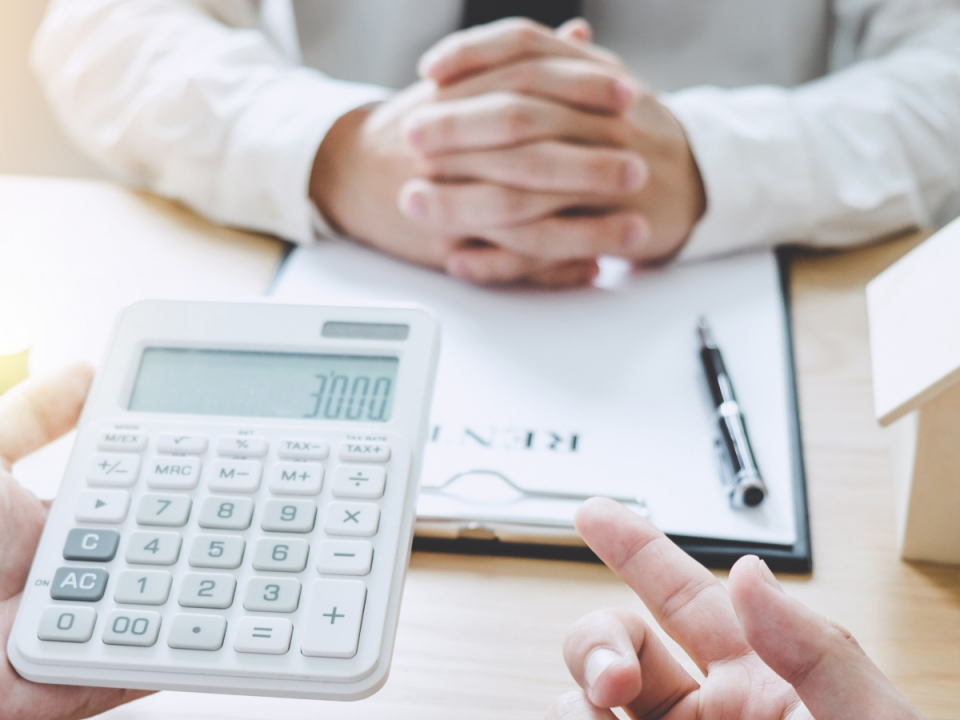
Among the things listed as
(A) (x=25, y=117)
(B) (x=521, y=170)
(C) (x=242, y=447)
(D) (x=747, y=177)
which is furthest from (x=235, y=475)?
(A) (x=25, y=117)

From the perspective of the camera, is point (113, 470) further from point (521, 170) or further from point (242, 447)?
point (521, 170)

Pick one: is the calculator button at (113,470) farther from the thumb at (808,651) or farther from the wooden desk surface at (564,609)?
the thumb at (808,651)

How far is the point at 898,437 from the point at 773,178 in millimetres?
246

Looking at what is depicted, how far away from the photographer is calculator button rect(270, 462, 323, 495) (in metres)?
0.32

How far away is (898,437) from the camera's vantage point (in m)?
0.36

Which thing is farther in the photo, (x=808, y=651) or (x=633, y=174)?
(x=633, y=174)

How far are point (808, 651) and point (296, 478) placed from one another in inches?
7.7

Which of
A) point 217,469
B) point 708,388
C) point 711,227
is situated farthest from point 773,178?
point 217,469

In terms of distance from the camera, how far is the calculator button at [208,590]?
291mm

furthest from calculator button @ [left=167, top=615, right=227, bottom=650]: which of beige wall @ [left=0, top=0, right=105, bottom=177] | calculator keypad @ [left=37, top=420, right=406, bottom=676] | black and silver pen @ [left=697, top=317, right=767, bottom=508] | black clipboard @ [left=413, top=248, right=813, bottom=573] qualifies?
beige wall @ [left=0, top=0, right=105, bottom=177]

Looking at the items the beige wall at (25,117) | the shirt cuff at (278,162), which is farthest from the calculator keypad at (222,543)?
the beige wall at (25,117)

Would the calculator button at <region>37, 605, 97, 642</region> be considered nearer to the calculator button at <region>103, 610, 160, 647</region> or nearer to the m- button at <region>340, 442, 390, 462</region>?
the calculator button at <region>103, 610, 160, 647</region>

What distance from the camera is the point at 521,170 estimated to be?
20.0 inches

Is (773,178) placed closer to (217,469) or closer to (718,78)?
(718,78)
